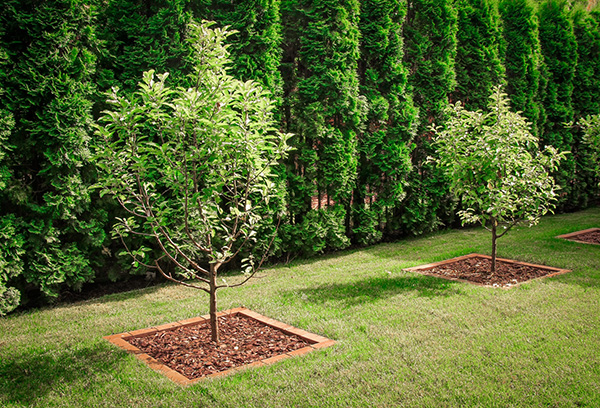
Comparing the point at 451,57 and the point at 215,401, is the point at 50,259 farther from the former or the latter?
the point at 451,57

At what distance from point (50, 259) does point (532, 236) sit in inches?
333

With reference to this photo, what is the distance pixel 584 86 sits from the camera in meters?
13.0

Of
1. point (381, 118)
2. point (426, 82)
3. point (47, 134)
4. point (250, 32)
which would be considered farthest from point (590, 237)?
point (47, 134)

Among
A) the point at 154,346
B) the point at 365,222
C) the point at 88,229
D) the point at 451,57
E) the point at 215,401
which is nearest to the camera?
the point at 215,401

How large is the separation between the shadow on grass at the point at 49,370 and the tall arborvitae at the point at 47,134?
5.48 feet

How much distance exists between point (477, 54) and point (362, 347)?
8755mm

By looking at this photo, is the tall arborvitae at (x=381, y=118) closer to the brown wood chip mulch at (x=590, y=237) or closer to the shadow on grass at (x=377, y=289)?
the shadow on grass at (x=377, y=289)

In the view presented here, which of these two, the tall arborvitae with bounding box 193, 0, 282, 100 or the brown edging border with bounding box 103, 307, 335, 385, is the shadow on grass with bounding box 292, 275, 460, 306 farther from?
the tall arborvitae with bounding box 193, 0, 282, 100

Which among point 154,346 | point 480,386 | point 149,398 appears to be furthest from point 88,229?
point 480,386

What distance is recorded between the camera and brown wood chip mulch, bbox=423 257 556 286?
612 centimetres

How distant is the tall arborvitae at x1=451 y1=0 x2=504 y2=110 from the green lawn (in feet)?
17.0

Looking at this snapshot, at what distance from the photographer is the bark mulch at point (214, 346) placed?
3732 millimetres

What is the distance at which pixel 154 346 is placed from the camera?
162 inches

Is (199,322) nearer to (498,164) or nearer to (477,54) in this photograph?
(498,164)
